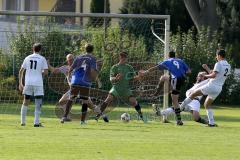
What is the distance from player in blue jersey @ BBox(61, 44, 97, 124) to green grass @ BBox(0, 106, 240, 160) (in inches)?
24.0

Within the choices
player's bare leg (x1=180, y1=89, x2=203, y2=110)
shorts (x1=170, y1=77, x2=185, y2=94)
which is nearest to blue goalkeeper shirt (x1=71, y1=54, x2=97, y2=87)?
shorts (x1=170, y1=77, x2=185, y2=94)

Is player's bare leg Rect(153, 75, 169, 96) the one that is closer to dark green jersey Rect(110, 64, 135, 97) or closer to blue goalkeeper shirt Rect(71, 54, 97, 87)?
dark green jersey Rect(110, 64, 135, 97)

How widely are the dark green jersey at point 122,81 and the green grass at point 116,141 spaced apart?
904 mm

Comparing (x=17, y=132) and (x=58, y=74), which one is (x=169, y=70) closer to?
(x=58, y=74)

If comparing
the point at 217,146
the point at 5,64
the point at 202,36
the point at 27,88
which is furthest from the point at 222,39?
the point at 217,146

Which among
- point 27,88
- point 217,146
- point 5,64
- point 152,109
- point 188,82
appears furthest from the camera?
point 188,82

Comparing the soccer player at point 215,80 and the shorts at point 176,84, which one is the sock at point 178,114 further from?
the soccer player at point 215,80

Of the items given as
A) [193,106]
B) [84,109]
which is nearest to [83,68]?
[84,109]

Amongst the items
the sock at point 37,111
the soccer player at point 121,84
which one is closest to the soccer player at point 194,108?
the soccer player at point 121,84

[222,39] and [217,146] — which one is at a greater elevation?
[222,39]

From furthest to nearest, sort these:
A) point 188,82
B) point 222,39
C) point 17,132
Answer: point 222,39
point 188,82
point 17,132

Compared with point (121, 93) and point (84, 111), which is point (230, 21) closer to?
point (121, 93)

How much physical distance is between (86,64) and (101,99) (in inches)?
88.8

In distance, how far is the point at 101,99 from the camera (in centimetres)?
2338
